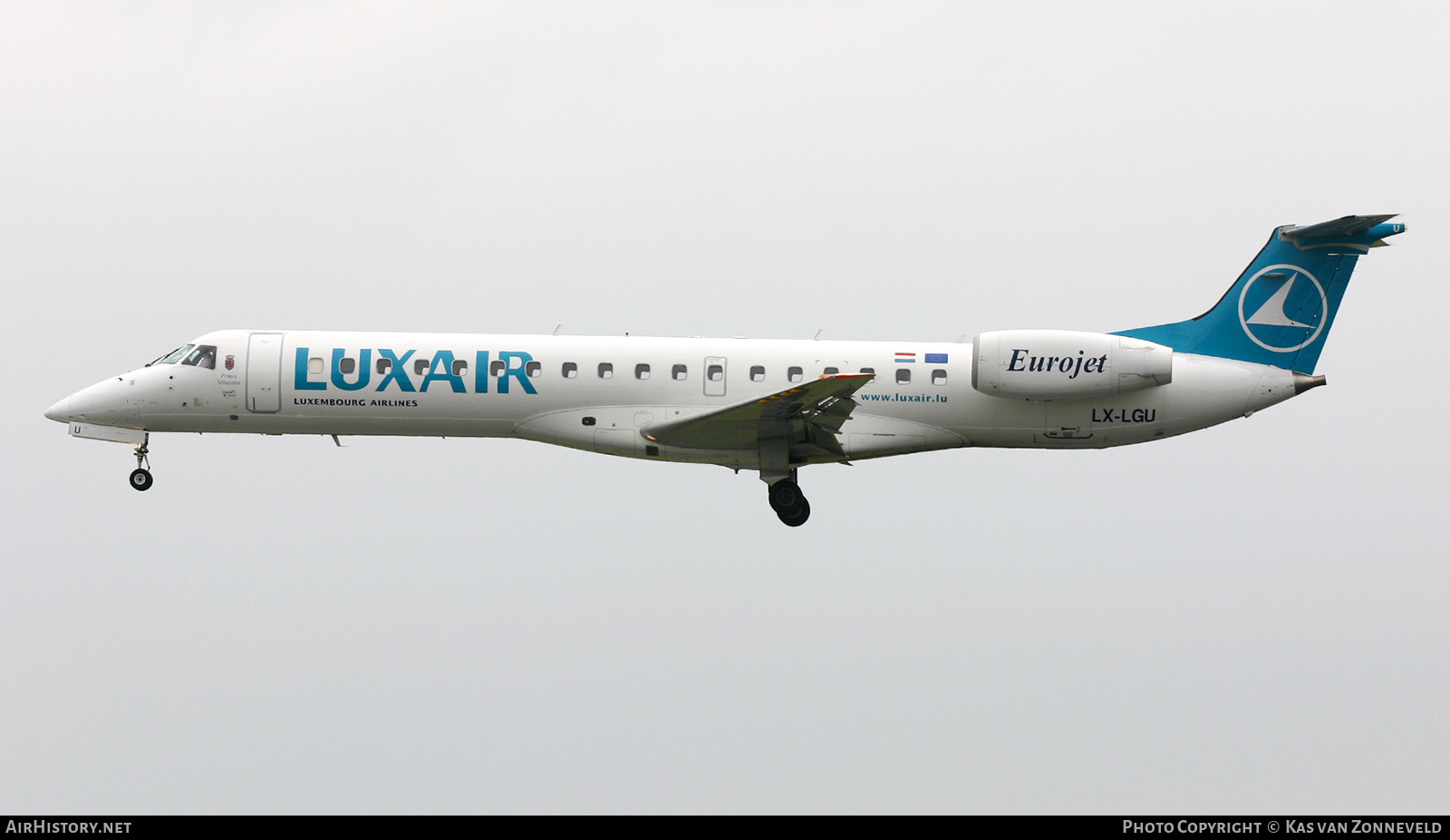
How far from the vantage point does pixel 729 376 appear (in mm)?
18641

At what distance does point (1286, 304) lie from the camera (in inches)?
761

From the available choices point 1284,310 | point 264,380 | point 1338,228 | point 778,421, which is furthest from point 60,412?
point 1338,228

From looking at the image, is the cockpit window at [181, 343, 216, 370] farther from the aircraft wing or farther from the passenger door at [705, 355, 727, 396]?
the passenger door at [705, 355, 727, 396]

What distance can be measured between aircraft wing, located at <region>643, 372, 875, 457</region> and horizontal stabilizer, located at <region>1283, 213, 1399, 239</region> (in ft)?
25.8

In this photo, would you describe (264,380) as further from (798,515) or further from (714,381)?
(798,515)

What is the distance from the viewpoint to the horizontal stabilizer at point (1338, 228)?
18594 mm

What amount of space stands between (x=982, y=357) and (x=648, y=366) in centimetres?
541

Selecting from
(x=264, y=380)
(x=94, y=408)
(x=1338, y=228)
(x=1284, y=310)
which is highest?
(x=1338, y=228)

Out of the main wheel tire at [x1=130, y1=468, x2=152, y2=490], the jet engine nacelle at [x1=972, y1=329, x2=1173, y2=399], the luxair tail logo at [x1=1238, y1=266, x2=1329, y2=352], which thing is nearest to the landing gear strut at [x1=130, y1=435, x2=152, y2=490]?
the main wheel tire at [x1=130, y1=468, x2=152, y2=490]

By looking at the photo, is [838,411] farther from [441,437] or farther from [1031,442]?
[441,437]

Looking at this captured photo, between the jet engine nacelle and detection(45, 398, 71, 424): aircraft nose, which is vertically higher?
the jet engine nacelle

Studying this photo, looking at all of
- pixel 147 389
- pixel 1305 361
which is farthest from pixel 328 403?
pixel 1305 361

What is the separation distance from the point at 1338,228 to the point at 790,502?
398 inches

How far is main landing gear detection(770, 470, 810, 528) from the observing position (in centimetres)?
1892
